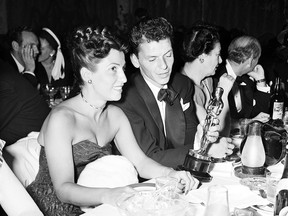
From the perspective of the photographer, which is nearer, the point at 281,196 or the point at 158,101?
the point at 281,196

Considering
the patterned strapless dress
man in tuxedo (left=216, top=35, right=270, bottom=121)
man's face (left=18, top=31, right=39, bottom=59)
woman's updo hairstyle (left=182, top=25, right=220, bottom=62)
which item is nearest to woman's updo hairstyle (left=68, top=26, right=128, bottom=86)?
the patterned strapless dress

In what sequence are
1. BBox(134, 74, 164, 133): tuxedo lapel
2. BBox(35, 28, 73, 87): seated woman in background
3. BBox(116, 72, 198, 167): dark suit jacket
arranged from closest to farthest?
1. BBox(116, 72, 198, 167): dark suit jacket
2. BBox(134, 74, 164, 133): tuxedo lapel
3. BBox(35, 28, 73, 87): seated woman in background

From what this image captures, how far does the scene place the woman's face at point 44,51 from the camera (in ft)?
16.1

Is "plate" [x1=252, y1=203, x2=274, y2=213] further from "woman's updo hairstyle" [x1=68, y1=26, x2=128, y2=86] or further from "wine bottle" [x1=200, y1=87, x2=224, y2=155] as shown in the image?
"woman's updo hairstyle" [x1=68, y1=26, x2=128, y2=86]

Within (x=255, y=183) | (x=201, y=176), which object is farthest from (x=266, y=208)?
(x=201, y=176)

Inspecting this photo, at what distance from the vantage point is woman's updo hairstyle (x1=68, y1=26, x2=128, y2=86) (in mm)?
1931

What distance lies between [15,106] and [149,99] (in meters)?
0.99

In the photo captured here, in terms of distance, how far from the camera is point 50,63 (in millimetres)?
5031

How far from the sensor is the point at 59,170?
180 cm

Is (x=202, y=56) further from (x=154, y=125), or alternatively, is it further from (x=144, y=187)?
(x=144, y=187)

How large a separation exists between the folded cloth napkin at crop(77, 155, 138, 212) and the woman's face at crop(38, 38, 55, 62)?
3384 mm

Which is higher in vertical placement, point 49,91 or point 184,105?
point 184,105

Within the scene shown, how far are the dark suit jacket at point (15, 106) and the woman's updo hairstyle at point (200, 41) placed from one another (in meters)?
1.17

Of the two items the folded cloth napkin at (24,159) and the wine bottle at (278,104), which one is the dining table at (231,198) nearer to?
the folded cloth napkin at (24,159)
